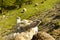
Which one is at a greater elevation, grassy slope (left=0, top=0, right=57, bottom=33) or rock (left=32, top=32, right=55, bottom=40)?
rock (left=32, top=32, right=55, bottom=40)

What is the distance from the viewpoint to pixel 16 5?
36875 millimetres

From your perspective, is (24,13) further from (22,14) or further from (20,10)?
(20,10)

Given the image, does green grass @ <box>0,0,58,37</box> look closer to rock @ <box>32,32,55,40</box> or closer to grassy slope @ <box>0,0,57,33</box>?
grassy slope @ <box>0,0,57,33</box>

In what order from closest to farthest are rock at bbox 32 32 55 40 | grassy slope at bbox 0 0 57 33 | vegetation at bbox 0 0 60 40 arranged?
rock at bbox 32 32 55 40, vegetation at bbox 0 0 60 40, grassy slope at bbox 0 0 57 33

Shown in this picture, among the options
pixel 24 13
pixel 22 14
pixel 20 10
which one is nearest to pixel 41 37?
pixel 22 14

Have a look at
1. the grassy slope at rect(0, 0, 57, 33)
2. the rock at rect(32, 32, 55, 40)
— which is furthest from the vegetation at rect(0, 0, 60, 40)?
the rock at rect(32, 32, 55, 40)

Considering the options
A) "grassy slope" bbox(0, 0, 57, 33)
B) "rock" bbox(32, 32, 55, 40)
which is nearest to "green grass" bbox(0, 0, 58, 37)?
"grassy slope" bbox(0, 0, 57, 33)

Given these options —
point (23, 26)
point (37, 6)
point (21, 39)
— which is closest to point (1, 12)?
point (37, 6)

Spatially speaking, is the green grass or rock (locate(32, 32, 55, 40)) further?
the green grass

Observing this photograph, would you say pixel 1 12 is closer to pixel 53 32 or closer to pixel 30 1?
pixel 30 1

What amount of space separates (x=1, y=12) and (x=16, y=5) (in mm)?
2468

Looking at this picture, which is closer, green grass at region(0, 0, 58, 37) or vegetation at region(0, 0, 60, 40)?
vegetation at region(0, 0, 60, 40)

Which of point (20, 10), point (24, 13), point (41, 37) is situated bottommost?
point (20, 10)

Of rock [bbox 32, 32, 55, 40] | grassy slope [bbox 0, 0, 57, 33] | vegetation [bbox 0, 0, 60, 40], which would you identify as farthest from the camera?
grassy slope [bbox 0, 0, 57, 33]
